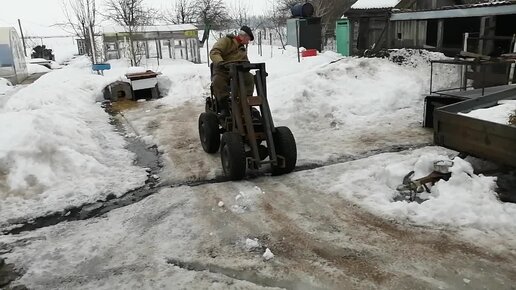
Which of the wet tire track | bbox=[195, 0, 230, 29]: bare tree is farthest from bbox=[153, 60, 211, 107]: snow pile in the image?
bbox=[195, 0, 230, 29]: bare tree

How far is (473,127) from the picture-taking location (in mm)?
4664

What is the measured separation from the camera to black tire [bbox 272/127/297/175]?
18.1ft

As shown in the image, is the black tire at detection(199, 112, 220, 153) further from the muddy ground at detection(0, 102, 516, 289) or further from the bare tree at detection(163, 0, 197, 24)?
the bare tree at detection(163, 0, 197, 24)

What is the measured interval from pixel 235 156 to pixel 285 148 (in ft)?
2.13

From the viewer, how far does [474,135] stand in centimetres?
467

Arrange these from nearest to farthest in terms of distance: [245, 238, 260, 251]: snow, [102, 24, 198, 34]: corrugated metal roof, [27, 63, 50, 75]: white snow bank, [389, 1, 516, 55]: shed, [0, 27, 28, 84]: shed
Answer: [245, 238, 260, 251]: snow
[389, 1, 516, 55]: shed
[0, 27, 28, 84]: shed
[102, 24, 198, 34]: corrugated metal roof
[27, 63, 50, 75]: white snow bank

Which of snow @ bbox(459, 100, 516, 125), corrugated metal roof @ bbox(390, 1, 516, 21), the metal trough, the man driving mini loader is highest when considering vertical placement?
corrugated metal roof @ bbox(390, 1, 516, 21)

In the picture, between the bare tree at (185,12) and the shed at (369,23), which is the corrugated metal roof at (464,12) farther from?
the bare tree at (185,12)

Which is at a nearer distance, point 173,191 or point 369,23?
point 173,191

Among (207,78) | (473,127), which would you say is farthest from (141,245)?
(207,78)

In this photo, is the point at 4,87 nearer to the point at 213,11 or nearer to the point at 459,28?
the point at 459,28

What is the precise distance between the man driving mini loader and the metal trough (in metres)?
2.62

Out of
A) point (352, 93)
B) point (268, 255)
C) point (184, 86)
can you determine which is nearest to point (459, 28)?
point (352, 93)

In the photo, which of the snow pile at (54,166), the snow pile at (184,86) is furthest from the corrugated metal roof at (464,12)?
the snow pile at (54,166)
